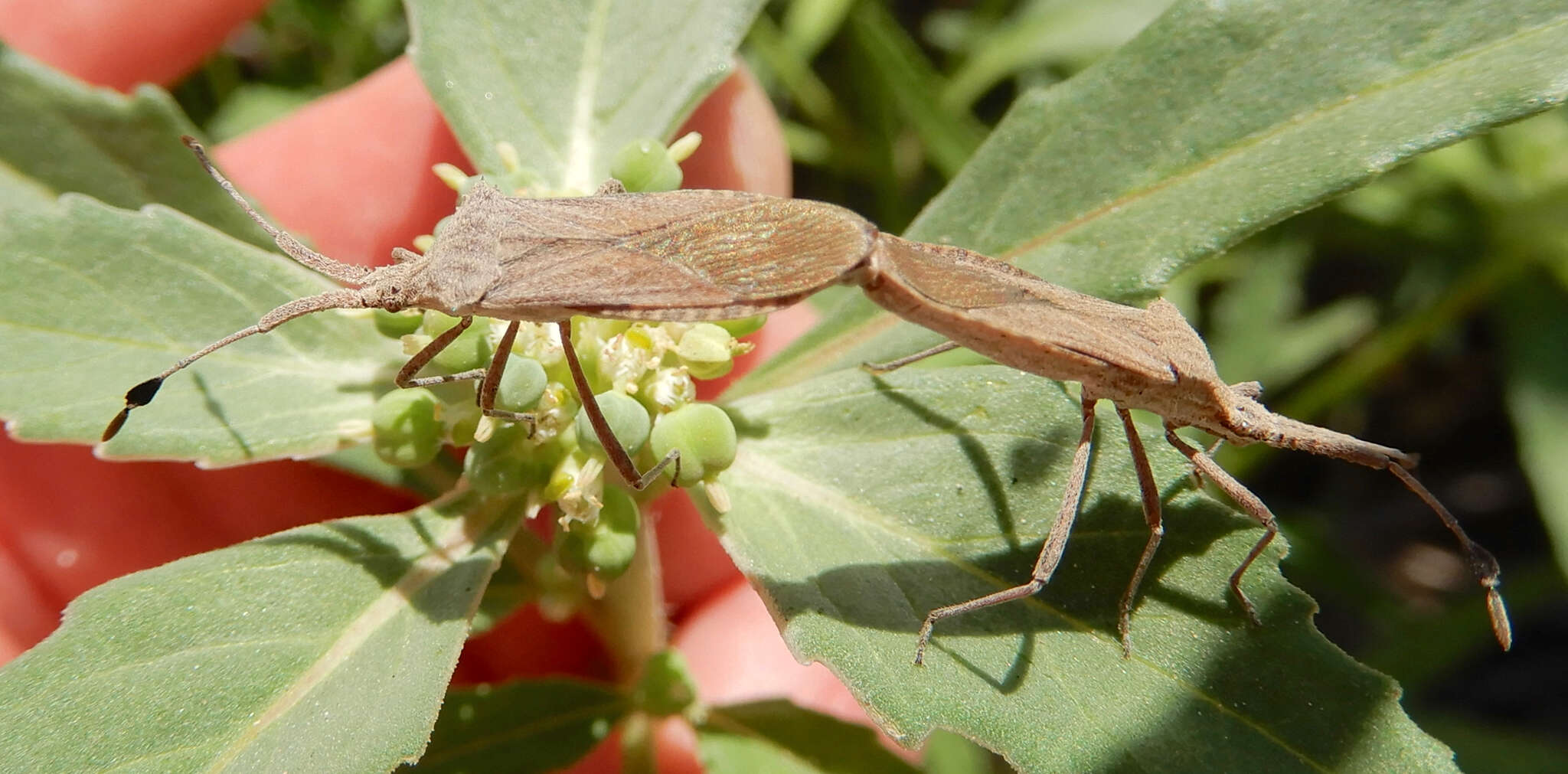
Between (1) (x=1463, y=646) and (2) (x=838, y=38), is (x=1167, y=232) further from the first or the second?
(2) (x=838, y=38)

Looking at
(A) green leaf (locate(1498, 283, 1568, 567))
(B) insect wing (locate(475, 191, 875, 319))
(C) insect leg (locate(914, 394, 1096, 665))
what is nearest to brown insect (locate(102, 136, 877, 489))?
(B) insect wing (locate(475, 191, 875, 319))

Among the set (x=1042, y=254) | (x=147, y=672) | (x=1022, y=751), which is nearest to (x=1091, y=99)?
(x=1042, y=254)

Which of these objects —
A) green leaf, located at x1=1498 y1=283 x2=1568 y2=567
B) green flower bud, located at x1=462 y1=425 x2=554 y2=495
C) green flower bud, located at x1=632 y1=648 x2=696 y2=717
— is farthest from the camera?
green leaf, located at x1=1498 y1=283 x2=1568 y2=567

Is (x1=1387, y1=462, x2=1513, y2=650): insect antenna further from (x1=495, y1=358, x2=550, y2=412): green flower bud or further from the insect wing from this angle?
(x1=495, y1=358, x2=550, y2=412): green flower bud

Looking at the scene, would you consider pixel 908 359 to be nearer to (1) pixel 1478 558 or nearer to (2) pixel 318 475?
(1) pixel 1478 558

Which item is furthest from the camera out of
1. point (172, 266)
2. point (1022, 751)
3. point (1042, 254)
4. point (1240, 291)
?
point (1240, 291)
